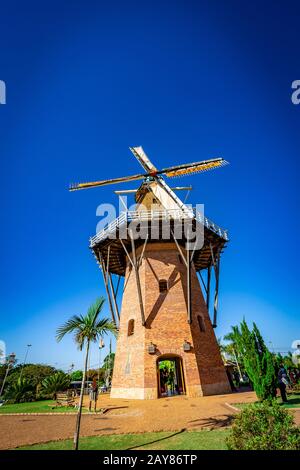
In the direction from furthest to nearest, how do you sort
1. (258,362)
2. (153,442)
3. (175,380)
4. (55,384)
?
(55,384)
(175,380)
(258,362)
(153,442)

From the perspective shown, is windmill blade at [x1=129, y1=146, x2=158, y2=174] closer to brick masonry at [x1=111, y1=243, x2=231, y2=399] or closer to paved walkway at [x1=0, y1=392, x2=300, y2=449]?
brick masonry at [x1=111, y1=243, x2=231, y2=399]

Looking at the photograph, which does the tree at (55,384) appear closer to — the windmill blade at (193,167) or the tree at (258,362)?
the tree at (258,362)

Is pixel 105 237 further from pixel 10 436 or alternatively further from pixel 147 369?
pixel 10 436

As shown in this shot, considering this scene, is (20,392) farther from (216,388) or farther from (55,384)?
(216,388)

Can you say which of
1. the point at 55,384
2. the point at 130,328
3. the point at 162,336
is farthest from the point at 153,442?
the point at 55,384

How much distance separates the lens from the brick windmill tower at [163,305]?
14.8 meters

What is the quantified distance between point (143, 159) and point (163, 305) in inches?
584

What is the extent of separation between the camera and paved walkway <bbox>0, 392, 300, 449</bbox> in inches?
286

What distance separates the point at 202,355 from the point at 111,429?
898 centimetres

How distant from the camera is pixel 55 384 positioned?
19812mm

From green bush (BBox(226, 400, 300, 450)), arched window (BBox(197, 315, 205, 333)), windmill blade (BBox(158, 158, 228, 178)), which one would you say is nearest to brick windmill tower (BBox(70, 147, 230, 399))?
arched window (BBox(197, 315, 205, 333))

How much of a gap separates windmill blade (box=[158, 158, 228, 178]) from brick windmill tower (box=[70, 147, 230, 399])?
126 inches
